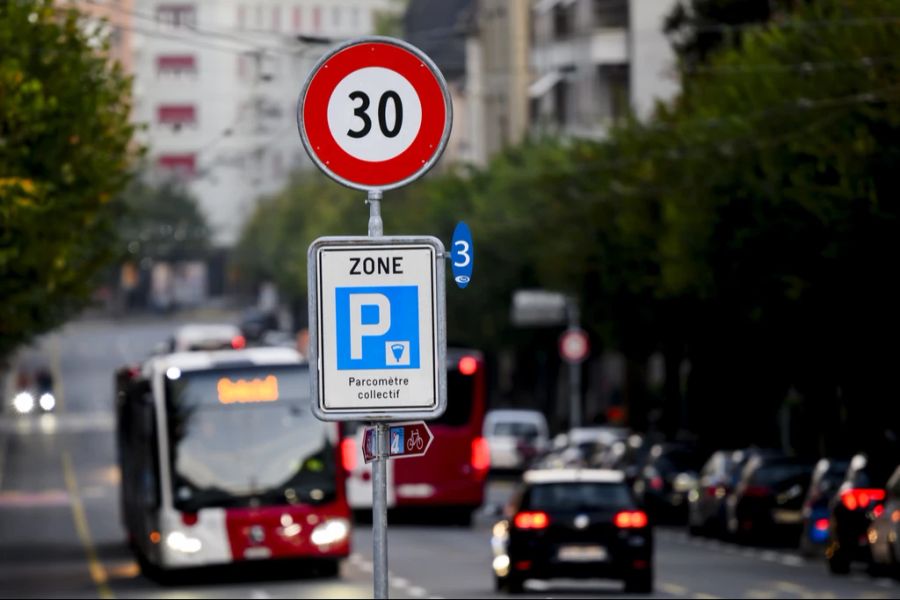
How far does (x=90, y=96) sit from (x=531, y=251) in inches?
1610

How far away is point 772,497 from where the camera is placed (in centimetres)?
3831

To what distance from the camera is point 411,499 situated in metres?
44.1

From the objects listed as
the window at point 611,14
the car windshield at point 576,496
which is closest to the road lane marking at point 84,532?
the car windshield at point 576,496

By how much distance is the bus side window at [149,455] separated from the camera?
97.6 ft

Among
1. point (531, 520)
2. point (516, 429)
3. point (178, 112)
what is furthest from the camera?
point (178, 112)

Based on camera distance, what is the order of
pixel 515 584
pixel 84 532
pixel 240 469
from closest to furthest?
pixel 515 584 < pixel 240 469 < pixel 84 532

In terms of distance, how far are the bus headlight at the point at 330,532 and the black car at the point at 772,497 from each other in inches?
403

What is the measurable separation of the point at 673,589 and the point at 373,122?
19326 millimetres

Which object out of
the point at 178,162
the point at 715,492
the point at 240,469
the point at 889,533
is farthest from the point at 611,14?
the point at 178,162

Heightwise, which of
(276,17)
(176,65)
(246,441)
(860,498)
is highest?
(276,17)

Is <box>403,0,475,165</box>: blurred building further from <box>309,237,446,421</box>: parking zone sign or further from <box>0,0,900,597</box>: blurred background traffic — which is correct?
<box>309,237,446,421</box>: parking zone sign

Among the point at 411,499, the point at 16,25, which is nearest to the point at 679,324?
the point at 411,499

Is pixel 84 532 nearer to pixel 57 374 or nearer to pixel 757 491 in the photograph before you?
pixel 757 491

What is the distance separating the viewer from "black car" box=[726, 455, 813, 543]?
38000mm
